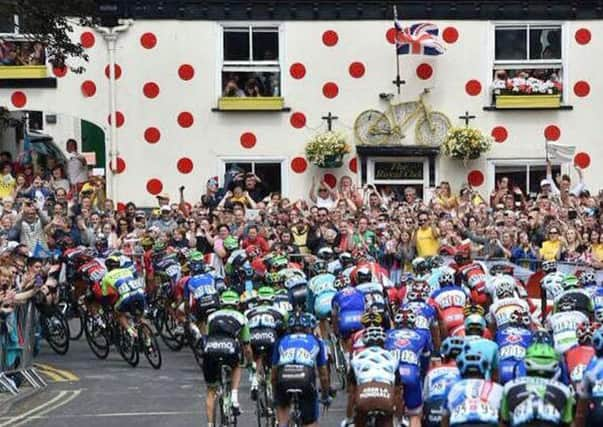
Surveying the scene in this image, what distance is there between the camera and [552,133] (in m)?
34.7

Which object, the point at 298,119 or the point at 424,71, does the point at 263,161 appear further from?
the point at 424,71

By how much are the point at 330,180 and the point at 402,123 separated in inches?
71.1

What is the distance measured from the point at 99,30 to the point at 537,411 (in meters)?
22.1

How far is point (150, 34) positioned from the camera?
34.4 meters

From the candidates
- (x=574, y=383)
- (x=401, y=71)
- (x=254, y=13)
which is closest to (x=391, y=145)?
(x=401, y=71)

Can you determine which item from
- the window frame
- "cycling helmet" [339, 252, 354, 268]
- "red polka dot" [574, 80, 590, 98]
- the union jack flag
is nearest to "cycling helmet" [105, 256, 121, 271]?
"cycling helmet" [339, 252, 354, 268]

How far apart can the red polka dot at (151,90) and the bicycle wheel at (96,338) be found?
818 cm

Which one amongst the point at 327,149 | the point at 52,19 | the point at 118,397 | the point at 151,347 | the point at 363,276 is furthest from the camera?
the point at 327,149

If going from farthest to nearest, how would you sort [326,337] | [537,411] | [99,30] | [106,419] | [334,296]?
1. [99,30]
2. [326,337]
3. [334,296]
4. [106,419]
5. [537,411]

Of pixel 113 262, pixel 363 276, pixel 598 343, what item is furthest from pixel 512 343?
pixel 113 262

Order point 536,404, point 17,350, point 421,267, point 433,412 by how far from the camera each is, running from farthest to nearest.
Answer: point 421,267
point 17,350
point 433,412
point 536,404

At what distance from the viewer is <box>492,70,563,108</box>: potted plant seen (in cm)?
3459

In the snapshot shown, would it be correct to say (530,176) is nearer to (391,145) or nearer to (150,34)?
(391,145)

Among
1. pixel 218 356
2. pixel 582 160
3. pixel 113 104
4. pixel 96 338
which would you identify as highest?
pixel 113 104
